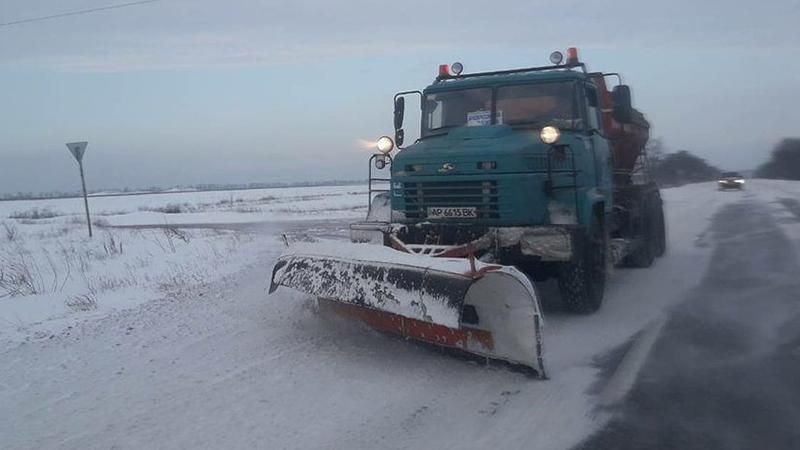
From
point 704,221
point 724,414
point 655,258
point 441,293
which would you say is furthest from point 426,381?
point 704,221

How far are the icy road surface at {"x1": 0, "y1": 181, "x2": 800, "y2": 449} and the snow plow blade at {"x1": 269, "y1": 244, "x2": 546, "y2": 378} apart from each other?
0.24 m

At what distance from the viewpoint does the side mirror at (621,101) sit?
1045cm

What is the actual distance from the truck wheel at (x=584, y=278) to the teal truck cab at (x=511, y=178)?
1 centimetres

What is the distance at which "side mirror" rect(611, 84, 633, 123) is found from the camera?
1045cm

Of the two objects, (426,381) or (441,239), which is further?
(441,239)

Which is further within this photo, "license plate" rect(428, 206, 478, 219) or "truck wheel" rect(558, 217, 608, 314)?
"truck wheel" rect(558, 217, 608, 314)

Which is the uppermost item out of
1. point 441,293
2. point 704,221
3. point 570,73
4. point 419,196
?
point 570,73

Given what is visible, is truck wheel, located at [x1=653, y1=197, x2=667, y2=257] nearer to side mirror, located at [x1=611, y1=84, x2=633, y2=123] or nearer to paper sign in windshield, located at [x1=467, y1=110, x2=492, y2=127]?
side mirror, located at [x1=611, y1=84, x2=633, y2=123]

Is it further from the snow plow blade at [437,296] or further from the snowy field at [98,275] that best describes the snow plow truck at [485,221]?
the snowy field at [98,275]

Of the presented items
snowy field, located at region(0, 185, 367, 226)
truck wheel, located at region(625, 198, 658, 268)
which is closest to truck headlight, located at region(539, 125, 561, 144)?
truck wheel, located at region(625, 198, 658, 268)

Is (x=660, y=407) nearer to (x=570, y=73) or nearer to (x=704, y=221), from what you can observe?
(x=570, y=73)

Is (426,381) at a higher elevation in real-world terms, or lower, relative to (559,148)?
lower

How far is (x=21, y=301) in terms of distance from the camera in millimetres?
10344

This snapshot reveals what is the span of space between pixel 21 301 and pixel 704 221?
2051 cm
